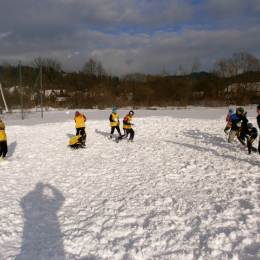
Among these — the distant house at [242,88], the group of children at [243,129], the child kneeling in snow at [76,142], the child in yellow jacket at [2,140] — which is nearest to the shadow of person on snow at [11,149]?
the child in yellow jacket at [2,140]

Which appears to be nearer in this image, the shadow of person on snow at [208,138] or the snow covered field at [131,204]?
the snow covered field at [131,204]

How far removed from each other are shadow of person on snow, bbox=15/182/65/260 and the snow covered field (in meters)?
0.01

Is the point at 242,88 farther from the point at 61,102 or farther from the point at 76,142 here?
the point at 76,142

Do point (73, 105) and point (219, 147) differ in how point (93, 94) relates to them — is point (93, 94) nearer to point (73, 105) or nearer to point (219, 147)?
point (73, 105)

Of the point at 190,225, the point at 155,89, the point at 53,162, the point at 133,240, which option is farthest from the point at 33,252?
the point at 155,89

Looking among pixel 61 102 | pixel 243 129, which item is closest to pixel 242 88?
pixel 61 102

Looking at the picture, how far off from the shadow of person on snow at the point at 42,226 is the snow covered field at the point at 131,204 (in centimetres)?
1

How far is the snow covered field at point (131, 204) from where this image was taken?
2762 millimetres

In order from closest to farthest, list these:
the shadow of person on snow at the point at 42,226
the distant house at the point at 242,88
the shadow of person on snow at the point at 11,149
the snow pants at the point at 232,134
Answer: the shadow of person on snow at the point at 42,226, the shadow of person on snow at the point at 11,149, the snow pants at the point at 232,134, the distant house at the point at 242,88

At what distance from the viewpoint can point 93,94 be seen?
36.8m

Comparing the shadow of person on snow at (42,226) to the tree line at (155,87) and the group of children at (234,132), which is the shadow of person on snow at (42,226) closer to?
the group of children at (234,132)

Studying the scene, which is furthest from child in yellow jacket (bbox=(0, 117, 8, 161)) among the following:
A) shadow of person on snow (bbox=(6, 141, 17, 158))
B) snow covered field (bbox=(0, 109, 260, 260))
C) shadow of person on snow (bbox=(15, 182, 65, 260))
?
shadow of person on snow (bbox=(15, 182, 65, 260))

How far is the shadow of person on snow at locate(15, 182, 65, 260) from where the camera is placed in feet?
8.91

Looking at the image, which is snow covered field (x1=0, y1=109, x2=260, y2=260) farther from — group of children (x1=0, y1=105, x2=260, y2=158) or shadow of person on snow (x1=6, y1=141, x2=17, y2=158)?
group of children (x1=0, y1=105, x2=260, y2=158)
